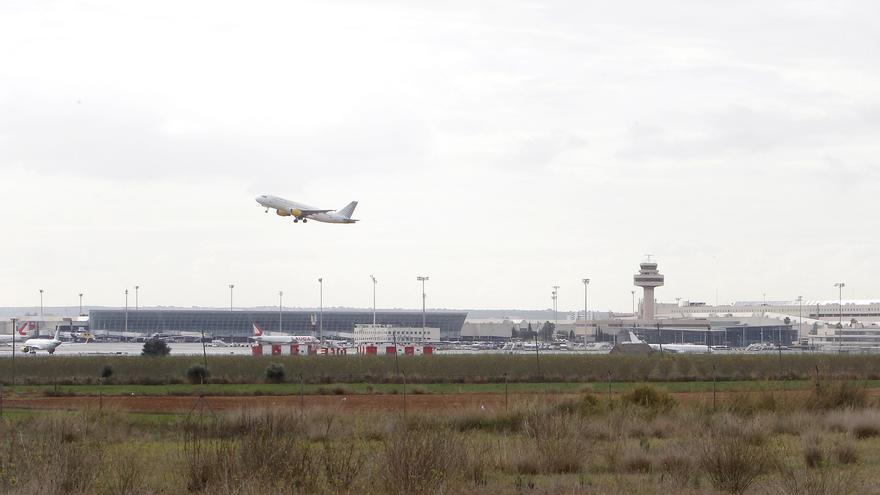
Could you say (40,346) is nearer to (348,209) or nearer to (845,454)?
(348,209)

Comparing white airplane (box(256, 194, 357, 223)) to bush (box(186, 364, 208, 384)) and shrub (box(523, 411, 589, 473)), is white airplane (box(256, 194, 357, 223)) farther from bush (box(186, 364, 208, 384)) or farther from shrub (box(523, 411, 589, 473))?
shrub (box(523, 411, 589, 473))

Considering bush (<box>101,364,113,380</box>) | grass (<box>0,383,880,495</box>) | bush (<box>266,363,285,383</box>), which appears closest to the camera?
grass (<box>0,383,880,495</box>)

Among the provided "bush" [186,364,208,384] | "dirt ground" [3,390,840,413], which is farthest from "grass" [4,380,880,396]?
"dirt ground" [3,390,840,413]

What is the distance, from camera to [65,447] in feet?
68.3

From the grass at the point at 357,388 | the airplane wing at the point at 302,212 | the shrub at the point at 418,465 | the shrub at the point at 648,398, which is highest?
the airplane wing at the point at 302,212

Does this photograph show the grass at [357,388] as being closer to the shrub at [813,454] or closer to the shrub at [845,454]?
the shrub at [813,454]

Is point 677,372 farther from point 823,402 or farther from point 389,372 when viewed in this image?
point 823,402

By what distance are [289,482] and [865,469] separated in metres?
12.1

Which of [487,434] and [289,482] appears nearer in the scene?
[289,482]

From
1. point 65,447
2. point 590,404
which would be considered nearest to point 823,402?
point 590,404

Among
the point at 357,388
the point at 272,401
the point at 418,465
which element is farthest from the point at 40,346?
the point at 418,465

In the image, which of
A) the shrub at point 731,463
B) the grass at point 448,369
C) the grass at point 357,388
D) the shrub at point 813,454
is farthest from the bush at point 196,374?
the shrub at point 731,463

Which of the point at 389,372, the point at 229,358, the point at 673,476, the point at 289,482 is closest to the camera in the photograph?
the point at 289,482

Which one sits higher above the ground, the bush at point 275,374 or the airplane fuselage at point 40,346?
the bush at point 275,374
